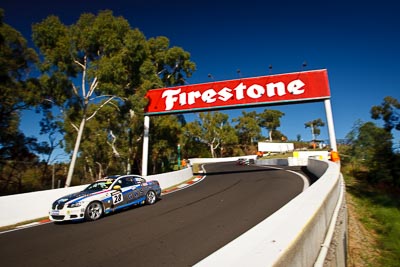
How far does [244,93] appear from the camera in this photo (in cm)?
1975

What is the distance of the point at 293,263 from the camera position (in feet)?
7.72

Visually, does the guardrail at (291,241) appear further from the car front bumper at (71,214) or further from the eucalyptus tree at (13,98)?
the eucalyptus tree at (13,98)

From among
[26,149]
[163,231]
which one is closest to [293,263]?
[163,231]

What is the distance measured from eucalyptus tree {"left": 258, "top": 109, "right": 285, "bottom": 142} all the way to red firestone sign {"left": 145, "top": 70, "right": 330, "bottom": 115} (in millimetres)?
82929

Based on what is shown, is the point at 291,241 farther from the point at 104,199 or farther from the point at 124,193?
the point at 124,193

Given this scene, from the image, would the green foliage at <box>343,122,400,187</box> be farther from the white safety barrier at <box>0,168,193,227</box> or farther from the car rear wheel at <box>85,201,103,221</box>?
the white safety barrier at <box>0,168,193,227</box>

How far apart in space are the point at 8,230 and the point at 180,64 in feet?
100

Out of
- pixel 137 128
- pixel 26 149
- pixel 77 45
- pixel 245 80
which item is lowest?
pixel 26 149

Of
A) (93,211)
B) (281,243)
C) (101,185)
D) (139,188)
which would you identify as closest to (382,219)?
(281,243)

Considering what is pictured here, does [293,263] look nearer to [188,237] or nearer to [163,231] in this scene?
[188,237]

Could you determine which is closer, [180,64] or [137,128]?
[137,128]

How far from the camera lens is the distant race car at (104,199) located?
8.99 metres

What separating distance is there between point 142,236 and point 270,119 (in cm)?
9888

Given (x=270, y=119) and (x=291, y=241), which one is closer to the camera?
(x=291, y=241)
